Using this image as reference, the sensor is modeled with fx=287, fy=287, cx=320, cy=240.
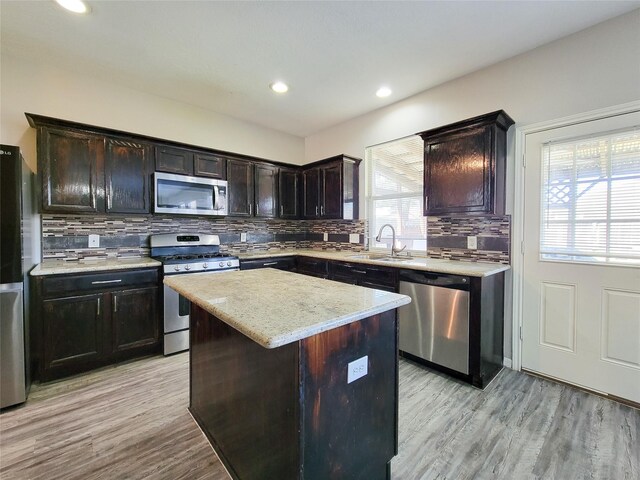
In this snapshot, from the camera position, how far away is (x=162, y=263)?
9.16 ft

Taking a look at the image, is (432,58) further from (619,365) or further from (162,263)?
(162,263)

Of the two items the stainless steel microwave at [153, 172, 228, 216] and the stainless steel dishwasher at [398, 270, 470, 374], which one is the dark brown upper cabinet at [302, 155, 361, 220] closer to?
the stainless steel microwave at [153, 172, 228, 216]

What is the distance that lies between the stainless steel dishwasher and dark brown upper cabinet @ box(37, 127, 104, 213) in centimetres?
303

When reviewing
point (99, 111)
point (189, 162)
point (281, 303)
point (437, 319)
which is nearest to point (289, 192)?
point (189, 162)

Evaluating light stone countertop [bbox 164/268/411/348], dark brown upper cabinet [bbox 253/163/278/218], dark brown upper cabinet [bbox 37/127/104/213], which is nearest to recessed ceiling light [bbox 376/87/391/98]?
dark brown upper cabinet [bbox 253/163/278/218]

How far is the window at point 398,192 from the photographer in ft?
11.1

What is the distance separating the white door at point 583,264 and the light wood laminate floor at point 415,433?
24cm

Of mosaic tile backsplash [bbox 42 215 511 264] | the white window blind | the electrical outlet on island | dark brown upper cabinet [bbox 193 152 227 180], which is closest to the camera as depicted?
the white window blind

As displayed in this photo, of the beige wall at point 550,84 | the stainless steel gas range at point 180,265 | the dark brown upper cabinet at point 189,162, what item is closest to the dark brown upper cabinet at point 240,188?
the dark brown upper cabinet at point 189,162

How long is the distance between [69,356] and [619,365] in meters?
4.28

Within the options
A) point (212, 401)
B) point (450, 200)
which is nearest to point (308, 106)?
point (450, 200)

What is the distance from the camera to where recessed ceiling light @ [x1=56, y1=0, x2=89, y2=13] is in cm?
193

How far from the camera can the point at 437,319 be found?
2.49 m

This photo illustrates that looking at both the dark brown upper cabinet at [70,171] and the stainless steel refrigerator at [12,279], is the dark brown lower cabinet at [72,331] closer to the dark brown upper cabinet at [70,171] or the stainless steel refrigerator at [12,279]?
the stainless steel refrigerator at [12,279]
